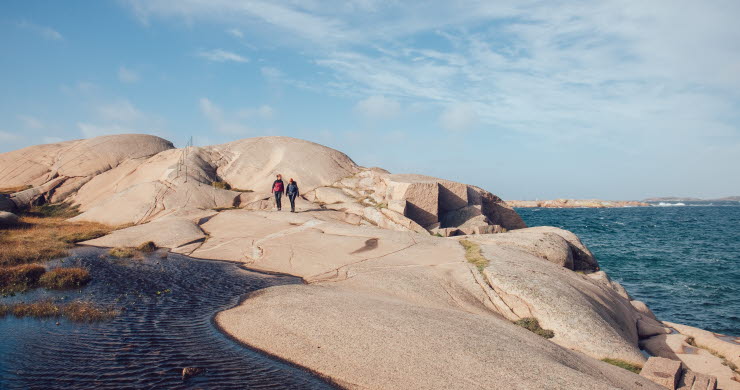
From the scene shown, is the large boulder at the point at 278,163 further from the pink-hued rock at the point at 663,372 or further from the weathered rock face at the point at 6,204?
the pink-hued rock at the point at 663,372

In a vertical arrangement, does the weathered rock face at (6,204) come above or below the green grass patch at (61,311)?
above

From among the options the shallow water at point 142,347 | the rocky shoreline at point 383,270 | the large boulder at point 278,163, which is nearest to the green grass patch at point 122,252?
the rocky shoreline at point 383,270

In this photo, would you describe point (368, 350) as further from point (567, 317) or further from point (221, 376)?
point (567, 317)

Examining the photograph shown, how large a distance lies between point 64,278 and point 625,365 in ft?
55.3

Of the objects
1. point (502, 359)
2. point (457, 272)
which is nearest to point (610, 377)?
point (502, 359)

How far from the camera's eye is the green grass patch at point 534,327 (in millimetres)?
12539

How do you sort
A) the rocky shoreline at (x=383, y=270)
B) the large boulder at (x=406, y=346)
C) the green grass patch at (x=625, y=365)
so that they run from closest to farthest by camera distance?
the large boulder at (x=406, y=346) → the rocky shoreline at (x=383, y=270) → the green grass patch at (x=625, y=365)

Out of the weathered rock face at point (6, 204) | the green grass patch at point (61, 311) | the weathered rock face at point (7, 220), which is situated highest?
the weathered rock face at point (6, 204)

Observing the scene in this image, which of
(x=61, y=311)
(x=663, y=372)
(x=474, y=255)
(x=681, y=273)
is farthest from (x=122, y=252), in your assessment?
(x=681, y=273)

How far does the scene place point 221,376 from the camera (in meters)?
8.44

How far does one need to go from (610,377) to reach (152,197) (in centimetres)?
2860

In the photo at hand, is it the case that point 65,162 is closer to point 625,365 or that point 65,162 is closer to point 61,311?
point 61,311

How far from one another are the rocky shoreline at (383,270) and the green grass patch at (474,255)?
11 cm

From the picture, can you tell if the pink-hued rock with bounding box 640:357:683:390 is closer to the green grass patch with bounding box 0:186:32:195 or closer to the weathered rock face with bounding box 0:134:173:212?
the weathered rock face with bounding box 0:134:173:212
